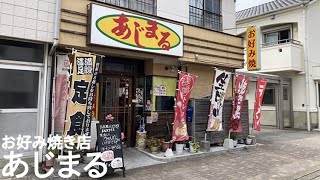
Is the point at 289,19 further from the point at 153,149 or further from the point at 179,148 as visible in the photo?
the point at 153,149

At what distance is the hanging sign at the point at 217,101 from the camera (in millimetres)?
9609

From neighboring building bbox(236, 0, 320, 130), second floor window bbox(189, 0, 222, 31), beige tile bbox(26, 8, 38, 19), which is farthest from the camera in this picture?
neighboring building bbox(236, 0, 320, 130)

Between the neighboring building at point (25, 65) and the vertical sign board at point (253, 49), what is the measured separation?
847cm

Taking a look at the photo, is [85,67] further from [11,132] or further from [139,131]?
[139,131]

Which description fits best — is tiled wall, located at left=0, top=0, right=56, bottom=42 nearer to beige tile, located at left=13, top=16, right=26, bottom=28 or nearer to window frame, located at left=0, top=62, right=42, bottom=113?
beige tile, located at left=13, top=16, right=26, bottom=28

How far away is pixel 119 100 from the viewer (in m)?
9.58

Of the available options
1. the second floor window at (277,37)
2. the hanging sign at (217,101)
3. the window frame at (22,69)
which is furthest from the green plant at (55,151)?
the second floor window at (277,37)

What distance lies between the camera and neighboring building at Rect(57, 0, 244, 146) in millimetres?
7418

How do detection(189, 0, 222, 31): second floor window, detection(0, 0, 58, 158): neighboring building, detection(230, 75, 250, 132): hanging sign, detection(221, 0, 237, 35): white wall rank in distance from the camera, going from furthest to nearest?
detection(221, 0, 237, 35): white wall → detection(189, 0, 222, 31): second floor window → detection(230, 75, 250, 132): hanging sign → detection(0, 0, 58, 158): neighboring building

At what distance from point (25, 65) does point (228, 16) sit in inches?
351

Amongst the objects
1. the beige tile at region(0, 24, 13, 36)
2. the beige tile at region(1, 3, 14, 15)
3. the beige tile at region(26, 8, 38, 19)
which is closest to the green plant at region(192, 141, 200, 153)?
the beige tile at region(26, 8, 38, 19)

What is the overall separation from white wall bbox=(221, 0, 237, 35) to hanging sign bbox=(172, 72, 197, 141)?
4530 mm

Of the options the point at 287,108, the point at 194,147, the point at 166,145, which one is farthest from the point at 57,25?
the point at 287,108

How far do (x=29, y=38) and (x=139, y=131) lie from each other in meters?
4.59
